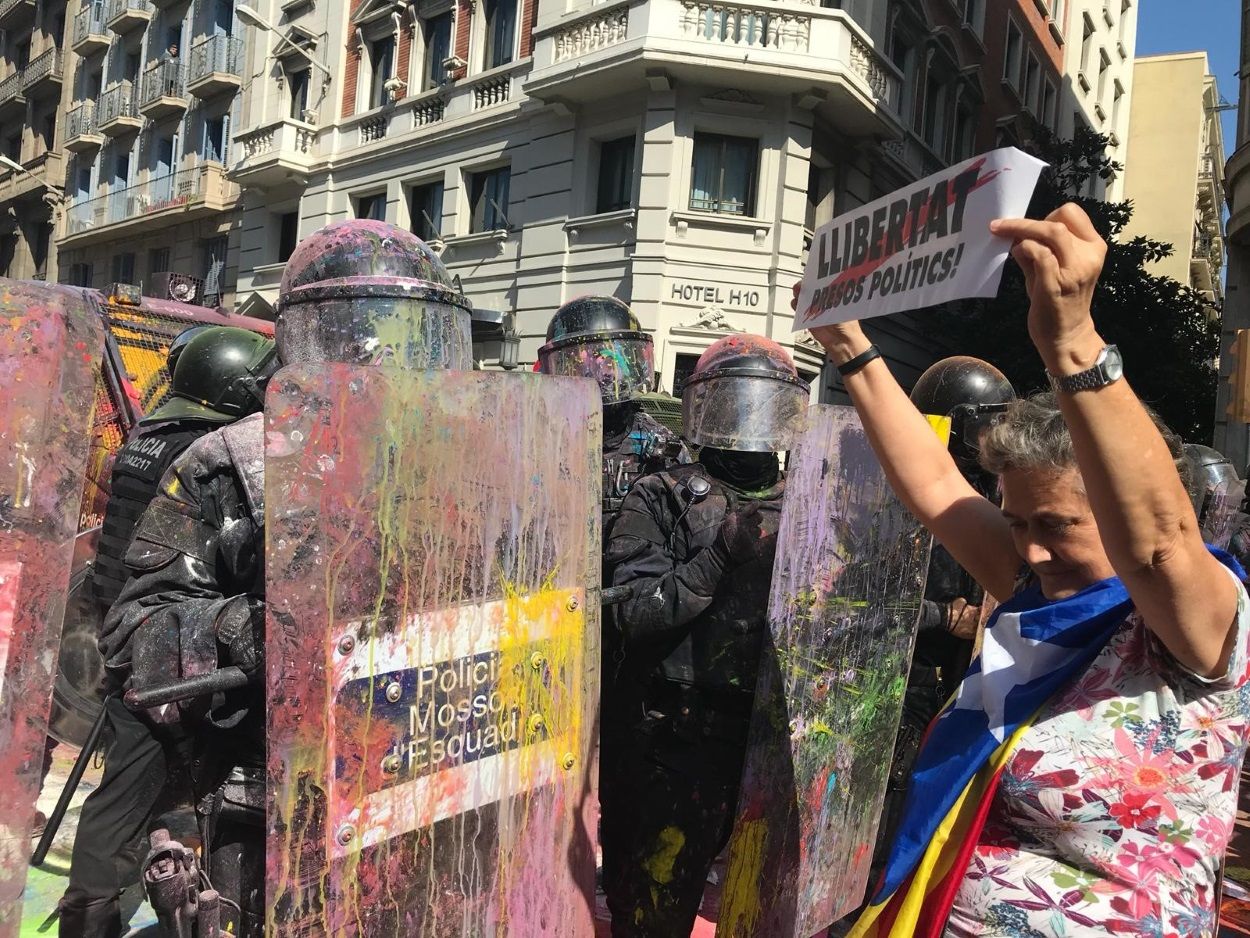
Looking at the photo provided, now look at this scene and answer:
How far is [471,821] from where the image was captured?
1708 mm

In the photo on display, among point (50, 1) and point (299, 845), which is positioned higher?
point (50, 1)

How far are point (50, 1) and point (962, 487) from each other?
33507 mm

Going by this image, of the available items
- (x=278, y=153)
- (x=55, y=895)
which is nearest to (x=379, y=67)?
(x=278, y=153)

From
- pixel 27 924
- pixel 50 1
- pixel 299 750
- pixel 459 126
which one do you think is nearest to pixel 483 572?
pixel 299 750

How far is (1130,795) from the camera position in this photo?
4.24ft

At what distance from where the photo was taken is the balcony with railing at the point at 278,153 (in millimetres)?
16547

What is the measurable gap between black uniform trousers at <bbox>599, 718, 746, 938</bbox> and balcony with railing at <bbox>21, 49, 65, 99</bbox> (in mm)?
30168

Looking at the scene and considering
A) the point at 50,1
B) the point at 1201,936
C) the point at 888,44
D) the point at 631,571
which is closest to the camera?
the point at 1201,936

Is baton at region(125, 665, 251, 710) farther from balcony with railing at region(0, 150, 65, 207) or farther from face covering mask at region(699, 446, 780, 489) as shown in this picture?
balcony with railing at region(0, 150, 65, 207)

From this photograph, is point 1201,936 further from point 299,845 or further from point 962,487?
point 299,845

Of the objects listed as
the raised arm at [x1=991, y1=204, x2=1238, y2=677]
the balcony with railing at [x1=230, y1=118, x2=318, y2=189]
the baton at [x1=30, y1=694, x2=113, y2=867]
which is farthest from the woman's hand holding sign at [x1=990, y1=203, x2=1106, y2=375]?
the balcony with railing at [x1=230, y1=118, x2=318, y2=189]

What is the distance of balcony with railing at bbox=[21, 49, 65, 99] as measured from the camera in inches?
1020

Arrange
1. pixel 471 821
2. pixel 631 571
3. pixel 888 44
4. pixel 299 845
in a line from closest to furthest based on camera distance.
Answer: pixel 299 845, pixel 471 821, pixel 631 571, pixel 888 44

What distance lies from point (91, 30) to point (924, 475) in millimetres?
28923
